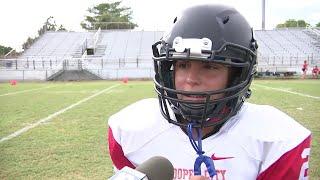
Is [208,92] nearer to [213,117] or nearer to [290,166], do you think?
[213,117]

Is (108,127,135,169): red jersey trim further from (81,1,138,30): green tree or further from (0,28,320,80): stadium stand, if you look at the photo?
(81,1,138,30): green tree

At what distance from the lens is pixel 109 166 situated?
4.52m

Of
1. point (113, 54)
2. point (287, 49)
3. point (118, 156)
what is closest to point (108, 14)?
point (113, 54)

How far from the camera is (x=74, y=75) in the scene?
88.1 ft

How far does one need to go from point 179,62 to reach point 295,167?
0.55 m

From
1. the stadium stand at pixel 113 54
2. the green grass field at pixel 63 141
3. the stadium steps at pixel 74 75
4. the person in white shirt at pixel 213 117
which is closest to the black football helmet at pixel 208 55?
the person in white shirt at pixel 213 117

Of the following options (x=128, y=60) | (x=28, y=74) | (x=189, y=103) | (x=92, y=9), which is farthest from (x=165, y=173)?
(x=92, y=9)

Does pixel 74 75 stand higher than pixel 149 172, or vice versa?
pixel 149 172

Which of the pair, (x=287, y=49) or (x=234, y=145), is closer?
(x=234, y=145)

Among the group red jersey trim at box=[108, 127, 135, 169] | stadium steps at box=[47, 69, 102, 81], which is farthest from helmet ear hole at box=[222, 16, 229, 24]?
stadium steps at box=[47, 69, 102, 81]

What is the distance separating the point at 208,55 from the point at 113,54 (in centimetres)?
3088

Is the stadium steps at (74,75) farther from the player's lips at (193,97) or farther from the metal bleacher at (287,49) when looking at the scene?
the player's lips at (193,97)

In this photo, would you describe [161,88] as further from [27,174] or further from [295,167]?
[27,174]

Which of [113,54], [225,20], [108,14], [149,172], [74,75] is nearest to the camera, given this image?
[149,172]
